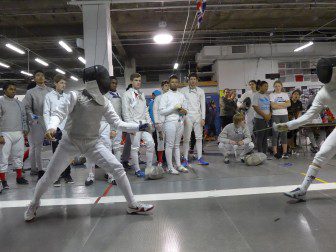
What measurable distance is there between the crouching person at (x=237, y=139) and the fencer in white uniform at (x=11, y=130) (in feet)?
11.2

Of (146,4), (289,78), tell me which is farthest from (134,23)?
(289,78)

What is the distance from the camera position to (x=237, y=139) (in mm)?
5258

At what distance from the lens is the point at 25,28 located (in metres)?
9.45

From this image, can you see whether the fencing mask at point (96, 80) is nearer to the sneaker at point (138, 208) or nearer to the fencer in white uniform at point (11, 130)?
the sneaker at point (138, 208)

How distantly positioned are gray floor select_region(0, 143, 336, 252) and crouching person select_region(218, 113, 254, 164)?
1.68 meters

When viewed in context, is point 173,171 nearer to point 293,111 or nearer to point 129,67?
point 293,111

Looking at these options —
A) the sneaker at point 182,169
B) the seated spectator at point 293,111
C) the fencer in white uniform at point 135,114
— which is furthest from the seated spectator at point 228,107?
the fencer in white uniform at point 135,114

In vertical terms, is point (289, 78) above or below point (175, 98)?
above

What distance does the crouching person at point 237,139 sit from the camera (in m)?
5.12

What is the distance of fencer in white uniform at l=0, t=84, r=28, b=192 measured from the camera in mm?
A: 3785

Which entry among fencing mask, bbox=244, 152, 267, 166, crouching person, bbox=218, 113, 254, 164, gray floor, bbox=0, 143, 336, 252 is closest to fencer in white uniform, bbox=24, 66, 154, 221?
gray floor, bbox=0, 143, 336, 252

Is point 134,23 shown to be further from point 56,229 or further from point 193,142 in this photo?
point 56,229

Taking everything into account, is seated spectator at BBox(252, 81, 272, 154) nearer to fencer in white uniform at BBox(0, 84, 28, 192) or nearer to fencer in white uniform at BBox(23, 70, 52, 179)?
fencer in white uniform at BBox(23, 70, 52, 179)

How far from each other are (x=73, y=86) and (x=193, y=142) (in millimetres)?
15007
